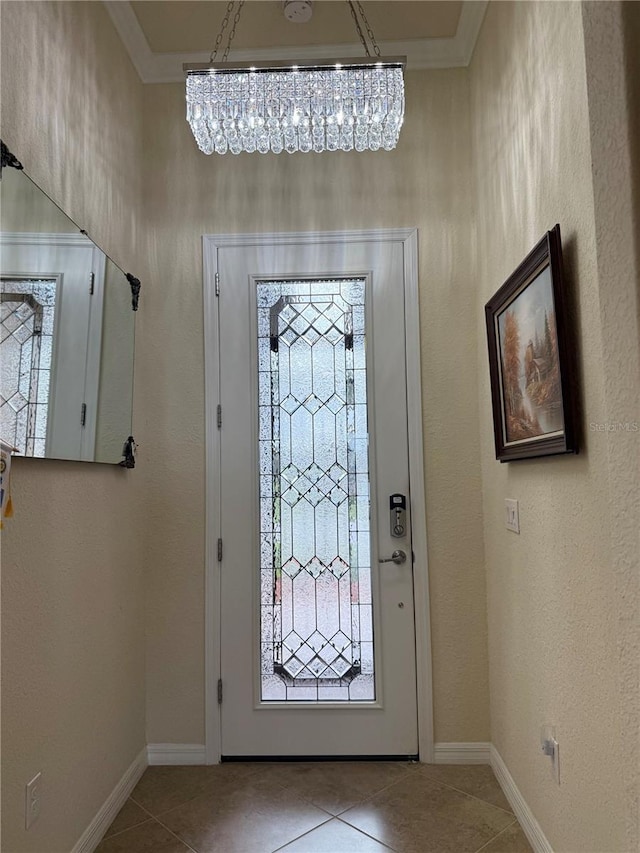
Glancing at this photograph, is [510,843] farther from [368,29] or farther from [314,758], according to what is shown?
[368,29]

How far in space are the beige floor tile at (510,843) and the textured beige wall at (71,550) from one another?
1349 mm

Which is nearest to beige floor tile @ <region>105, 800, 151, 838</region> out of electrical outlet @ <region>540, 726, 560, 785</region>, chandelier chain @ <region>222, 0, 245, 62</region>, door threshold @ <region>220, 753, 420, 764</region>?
door threshold @ <region>220, 753, 420, 764</region>

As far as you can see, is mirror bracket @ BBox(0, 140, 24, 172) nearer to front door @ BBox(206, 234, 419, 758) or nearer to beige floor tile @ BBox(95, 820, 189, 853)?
front door @ BBox(206, 234, 419, 758)

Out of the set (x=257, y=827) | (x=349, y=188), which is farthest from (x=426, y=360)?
(x=257, y=827)

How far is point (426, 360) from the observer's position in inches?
106

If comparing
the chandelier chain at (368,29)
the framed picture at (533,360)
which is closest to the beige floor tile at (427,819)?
the framed picture at (533,360)

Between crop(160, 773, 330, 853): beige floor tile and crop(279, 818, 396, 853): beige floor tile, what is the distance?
4 centimetres

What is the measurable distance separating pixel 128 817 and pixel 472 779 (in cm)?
134

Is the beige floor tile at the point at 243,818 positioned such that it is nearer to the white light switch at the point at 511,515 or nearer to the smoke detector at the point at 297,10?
the white light switch at the point at 511,515

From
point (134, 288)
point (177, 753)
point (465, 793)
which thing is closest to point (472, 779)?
point (465, 793)

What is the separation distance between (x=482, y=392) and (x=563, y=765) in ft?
4.71

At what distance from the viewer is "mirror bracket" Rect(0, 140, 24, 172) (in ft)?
5.02

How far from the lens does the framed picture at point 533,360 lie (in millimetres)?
1638

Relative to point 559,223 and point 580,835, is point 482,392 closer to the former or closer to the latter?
point 559,223
